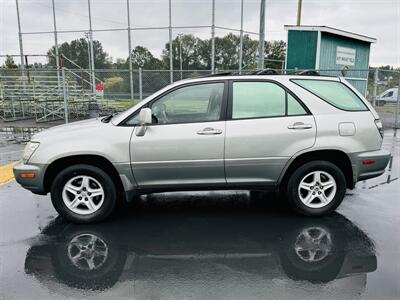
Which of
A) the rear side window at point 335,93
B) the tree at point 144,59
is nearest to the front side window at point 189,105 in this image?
the rear side window at point 335,93

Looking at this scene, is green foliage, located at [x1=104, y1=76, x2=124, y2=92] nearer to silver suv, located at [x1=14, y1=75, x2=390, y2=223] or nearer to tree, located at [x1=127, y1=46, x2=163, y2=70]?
tree, located at [x1=127, y1=46, x2=163, y2=70]

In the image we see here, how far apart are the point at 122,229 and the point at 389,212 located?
3523mm

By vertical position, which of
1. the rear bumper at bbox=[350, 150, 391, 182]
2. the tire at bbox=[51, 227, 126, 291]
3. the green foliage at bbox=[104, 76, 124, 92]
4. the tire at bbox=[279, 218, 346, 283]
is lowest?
the tire at bbox=[51, 227, 126, 291]

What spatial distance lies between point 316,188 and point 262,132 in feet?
3.42

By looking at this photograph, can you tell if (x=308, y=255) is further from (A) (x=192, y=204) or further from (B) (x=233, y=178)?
(A) (x=192, y=204)

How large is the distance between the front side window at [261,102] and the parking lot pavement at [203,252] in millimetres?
1358

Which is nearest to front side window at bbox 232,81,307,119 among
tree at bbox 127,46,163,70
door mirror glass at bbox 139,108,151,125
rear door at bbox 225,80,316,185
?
rear door at bbox 225,80,316,185

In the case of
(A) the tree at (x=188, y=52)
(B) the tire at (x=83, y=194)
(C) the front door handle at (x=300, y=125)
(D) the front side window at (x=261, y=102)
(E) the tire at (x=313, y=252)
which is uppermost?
(A) the tree at (x=188, y=52)

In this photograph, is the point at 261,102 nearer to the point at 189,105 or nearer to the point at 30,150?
the point at 189,105

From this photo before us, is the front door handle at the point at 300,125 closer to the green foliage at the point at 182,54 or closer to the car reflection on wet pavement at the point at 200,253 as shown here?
the car reflection on wet pavement at the point at 200,253

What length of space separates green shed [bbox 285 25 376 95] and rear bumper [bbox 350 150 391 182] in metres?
10.1

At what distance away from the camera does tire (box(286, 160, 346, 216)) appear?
4.36m

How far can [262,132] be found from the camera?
165 inches

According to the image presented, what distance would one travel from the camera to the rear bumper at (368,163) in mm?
4355
